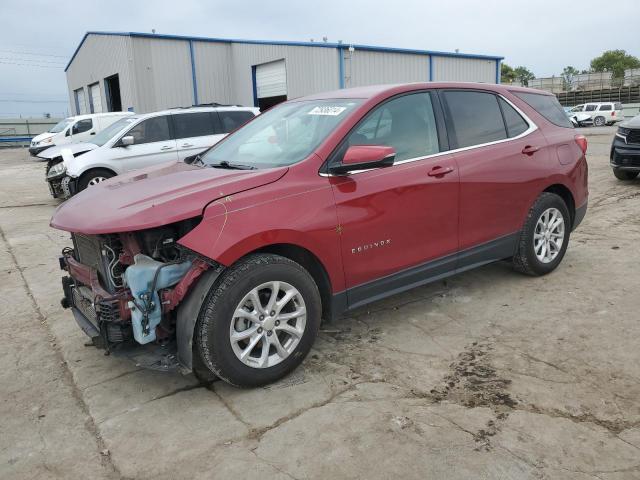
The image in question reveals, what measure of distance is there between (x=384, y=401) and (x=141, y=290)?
1.51 metres

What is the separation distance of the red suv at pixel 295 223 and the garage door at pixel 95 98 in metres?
29.0

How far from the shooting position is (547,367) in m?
3.42

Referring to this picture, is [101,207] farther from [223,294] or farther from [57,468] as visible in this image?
[57,468]

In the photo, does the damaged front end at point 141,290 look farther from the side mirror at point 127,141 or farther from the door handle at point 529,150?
the side mirror at point 127,141

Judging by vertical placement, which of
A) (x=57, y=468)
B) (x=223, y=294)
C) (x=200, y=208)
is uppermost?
(x=200, y=208)

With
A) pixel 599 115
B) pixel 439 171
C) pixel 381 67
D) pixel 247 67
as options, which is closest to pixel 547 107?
pixel 439 171

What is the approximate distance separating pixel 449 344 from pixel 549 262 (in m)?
1.84

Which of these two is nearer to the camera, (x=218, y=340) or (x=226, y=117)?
(x=218, y=340)

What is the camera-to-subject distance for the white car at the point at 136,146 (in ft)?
33.3

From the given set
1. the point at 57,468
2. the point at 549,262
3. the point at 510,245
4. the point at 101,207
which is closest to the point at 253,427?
the point at 57,468

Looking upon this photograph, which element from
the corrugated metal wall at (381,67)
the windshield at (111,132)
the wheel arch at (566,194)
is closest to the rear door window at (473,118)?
the wheel arch at (566,194)

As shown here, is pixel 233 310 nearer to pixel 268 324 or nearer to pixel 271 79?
pixel 268 324

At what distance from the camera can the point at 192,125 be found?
10.9 m

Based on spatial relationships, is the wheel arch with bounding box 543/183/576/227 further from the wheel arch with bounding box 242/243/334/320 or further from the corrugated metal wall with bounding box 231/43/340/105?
the corrugated metal wall with bounding box 231/43/340/105
